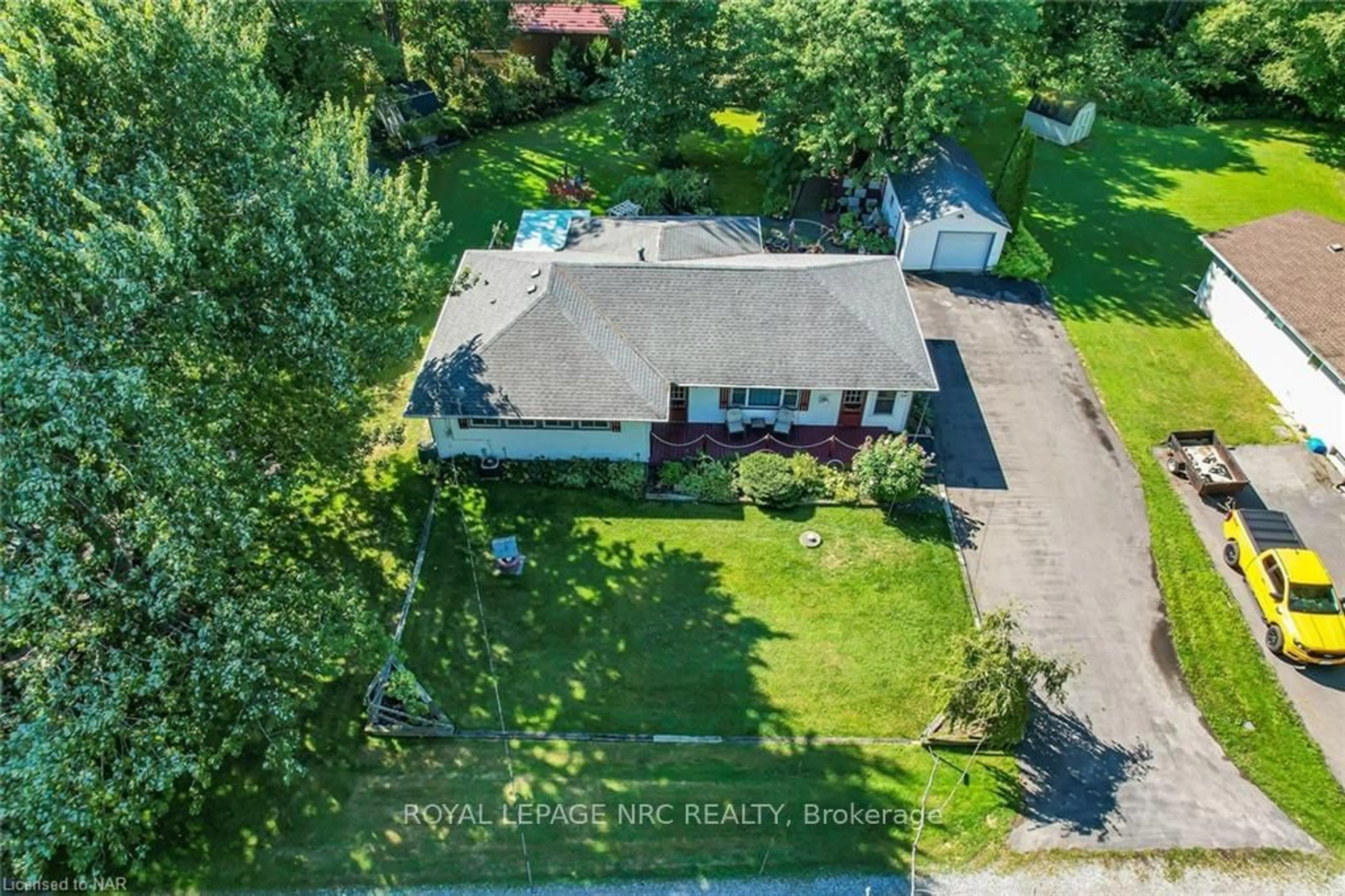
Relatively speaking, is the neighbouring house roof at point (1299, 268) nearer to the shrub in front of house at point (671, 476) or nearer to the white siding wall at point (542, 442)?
the shrub in front of house at point (671, 476)

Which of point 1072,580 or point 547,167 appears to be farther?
point 547,167

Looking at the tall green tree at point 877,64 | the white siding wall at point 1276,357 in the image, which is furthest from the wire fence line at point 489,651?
the white siding wall at point 1276,357

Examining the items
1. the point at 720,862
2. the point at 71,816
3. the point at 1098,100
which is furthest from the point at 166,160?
the point at 1098,100

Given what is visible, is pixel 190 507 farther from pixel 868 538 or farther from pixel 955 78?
pixel 955 78

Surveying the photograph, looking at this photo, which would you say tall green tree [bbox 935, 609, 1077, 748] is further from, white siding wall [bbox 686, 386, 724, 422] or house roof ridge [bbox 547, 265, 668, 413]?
white siding wall [bbox 686, 386, 724, 422]

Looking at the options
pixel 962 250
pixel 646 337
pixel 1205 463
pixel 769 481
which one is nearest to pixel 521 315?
pixel 646 337

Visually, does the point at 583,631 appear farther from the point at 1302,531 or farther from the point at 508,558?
the point at 1302,531
